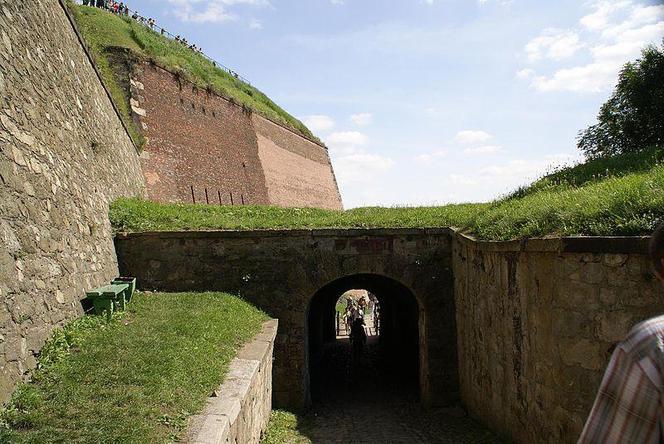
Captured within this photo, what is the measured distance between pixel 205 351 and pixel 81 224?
10.0 ft

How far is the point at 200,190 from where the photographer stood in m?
19.8

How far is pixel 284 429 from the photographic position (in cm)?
880

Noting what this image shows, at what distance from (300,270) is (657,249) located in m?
8.88

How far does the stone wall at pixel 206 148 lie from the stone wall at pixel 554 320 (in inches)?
451

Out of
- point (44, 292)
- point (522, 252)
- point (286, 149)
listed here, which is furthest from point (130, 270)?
point (286, 149)

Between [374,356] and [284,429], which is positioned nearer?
[284,429]

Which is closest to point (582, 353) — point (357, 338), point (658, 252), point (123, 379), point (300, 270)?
point (658, 252)

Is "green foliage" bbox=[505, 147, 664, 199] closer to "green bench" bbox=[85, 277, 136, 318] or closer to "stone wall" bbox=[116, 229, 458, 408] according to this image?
"stone wall" bbox=[116, 229, 458, 408]

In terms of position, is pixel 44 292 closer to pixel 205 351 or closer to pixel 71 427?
pixel 205 351

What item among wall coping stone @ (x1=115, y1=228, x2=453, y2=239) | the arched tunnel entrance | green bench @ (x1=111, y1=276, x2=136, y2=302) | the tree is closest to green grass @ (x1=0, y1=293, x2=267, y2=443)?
green bench @ (x1=111, y1=276, x2=136, y2=302)

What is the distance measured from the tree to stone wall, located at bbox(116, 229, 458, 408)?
7.86 metres

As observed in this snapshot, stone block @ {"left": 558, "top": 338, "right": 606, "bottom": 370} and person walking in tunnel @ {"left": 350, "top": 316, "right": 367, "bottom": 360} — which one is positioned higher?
stone block @ {"left": 558, "top": 338, "right": 606, "bottom": 370}

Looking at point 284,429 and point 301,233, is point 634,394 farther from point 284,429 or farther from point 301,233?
point 301,233

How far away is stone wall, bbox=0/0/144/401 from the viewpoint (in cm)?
529
